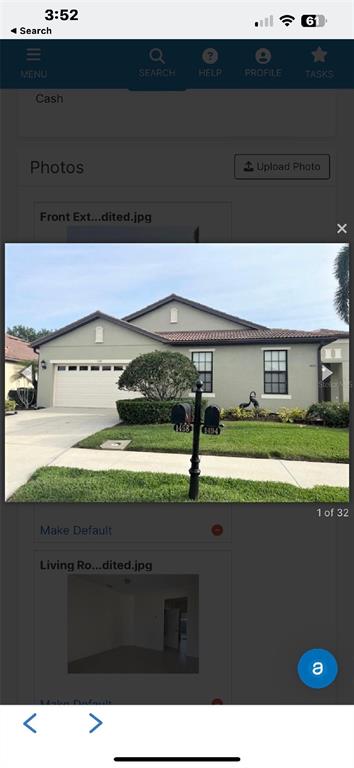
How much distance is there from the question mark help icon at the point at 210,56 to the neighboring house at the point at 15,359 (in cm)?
151

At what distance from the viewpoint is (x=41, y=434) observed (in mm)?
2551

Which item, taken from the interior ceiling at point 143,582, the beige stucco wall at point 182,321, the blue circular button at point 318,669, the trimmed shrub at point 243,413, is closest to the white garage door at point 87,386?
the beige stucco wall at point 182,321

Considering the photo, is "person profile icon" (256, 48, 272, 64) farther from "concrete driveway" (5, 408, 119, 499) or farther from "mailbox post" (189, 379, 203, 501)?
"concrete driveway" (5, 408, 119, 499)

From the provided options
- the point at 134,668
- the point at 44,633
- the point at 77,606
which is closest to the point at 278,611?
the point at 134,668

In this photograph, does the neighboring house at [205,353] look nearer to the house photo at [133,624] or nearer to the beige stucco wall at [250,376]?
the beige stucco wall at [250,376]

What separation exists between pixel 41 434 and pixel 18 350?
71 centimetres

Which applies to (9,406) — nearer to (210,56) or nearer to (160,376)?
(160,376)

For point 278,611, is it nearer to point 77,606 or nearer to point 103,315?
point 77,606

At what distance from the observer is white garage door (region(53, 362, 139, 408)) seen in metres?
2.47

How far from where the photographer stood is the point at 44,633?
1.74 meters

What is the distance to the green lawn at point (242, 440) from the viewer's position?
92.0 inches
